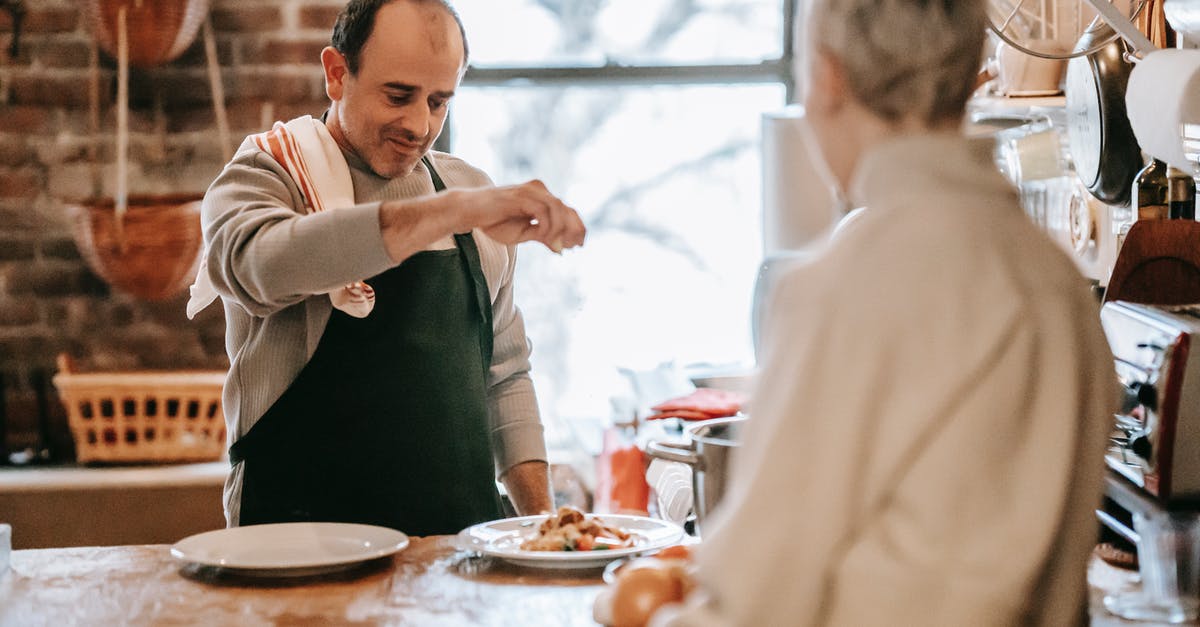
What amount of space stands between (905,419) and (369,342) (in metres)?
1.17

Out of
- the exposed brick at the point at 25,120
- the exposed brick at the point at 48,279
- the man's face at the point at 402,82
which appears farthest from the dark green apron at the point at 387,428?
the exposed brick at the point at 25,120

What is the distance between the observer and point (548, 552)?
1.51 m

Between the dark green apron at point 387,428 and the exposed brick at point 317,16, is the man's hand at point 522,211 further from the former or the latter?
the exposed brick at point 317,16

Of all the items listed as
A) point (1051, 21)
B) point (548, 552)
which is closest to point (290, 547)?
point (548, 552)

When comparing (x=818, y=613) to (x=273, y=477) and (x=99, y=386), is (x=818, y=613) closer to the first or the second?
(x=273, y=477)

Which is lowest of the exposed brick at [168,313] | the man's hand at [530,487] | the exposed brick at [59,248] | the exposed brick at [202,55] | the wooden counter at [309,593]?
the man's hand at [530,487]

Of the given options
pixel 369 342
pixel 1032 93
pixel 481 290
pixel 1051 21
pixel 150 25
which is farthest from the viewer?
pixel 150 25

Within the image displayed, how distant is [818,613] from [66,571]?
3.28 feet

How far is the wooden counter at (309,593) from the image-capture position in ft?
4.38

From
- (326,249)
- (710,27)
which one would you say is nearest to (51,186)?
(710,27)

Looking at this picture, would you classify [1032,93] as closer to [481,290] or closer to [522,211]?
[481,290]

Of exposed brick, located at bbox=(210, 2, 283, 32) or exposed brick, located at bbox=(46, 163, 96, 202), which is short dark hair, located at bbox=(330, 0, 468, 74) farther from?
exposed brick, located at bbox=(46, 163, 96, 202)

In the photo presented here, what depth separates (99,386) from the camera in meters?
3.27

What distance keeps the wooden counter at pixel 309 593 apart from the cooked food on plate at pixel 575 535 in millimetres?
35
